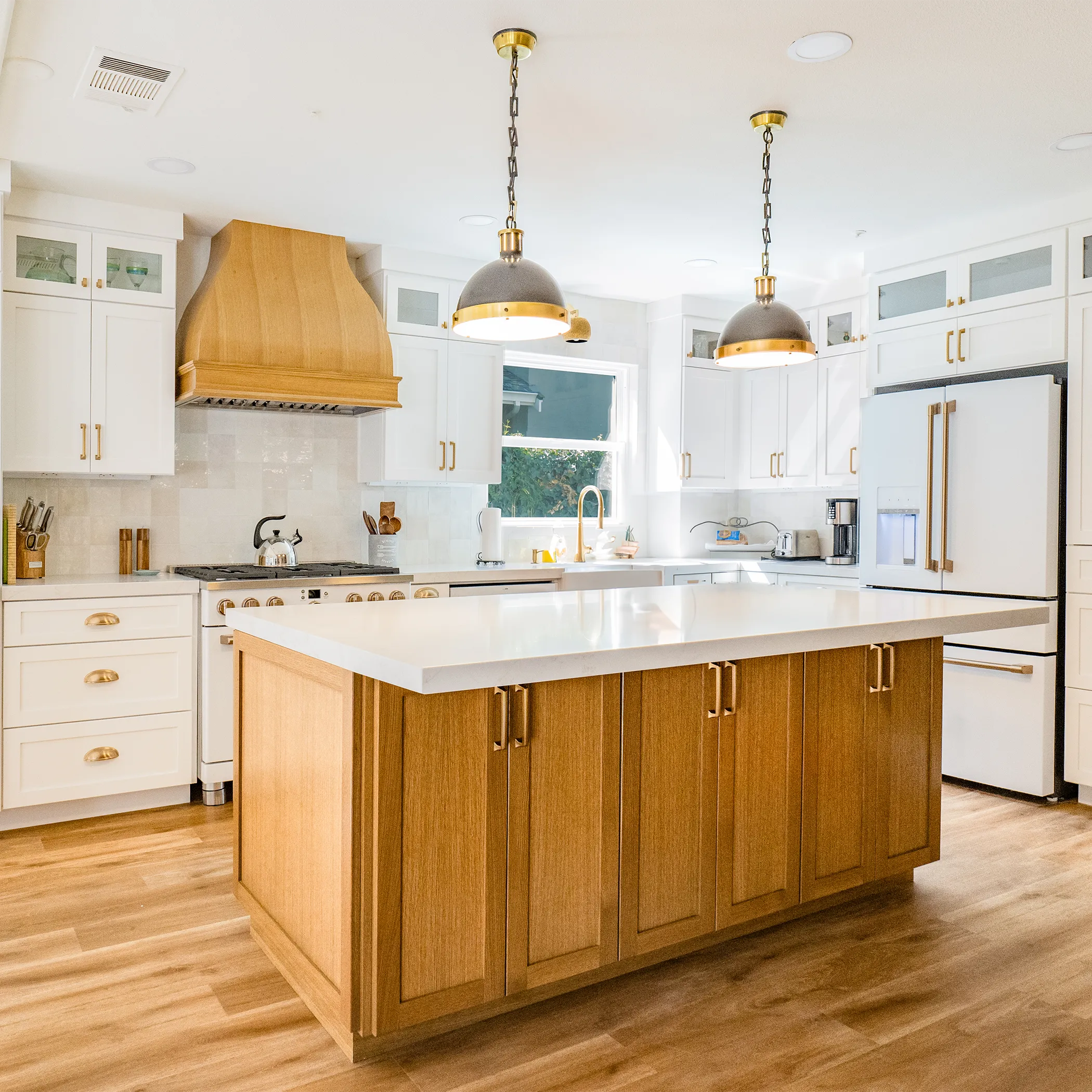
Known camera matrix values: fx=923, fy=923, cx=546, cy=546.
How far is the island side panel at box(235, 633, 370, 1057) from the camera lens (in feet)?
6.41

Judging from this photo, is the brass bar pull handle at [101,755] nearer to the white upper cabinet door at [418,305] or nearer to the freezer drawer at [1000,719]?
the white upper cabinet door at [418,305]

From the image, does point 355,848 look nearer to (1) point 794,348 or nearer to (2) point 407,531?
(1) point 794,348

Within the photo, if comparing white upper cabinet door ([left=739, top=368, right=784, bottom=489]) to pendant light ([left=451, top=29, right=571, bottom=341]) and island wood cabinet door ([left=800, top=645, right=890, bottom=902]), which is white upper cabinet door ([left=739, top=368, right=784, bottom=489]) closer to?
island wood cabinet door ([left=800, top=645, right=890, bottom=902])

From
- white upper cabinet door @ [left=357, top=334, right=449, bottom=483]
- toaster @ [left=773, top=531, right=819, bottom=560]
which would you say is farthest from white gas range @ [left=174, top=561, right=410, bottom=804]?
toaster @ [left=773, top=531, right=819, bottom=560]

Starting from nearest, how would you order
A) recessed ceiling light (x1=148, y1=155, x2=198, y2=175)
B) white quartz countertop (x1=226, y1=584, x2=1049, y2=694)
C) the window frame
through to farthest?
white quartz countertop (x1=226, y1=584, x2=1049, y2=694) < recessed ceiling light (x1=148, y1=155, x2=198, y2=175) < the window frame

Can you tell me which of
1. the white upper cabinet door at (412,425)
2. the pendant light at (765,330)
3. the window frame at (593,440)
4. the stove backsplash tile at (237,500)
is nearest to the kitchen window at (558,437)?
the window frame at (593,440)

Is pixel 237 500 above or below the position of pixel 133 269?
below

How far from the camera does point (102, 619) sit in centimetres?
373

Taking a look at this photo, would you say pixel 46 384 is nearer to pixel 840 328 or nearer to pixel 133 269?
pixel 133 269

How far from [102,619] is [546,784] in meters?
2.41

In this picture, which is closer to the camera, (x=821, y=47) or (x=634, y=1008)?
(x=634, y=1008)

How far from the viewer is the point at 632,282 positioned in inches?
213

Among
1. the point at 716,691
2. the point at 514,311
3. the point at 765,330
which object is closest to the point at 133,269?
the point at 514,311

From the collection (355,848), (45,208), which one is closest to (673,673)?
(355,848)
